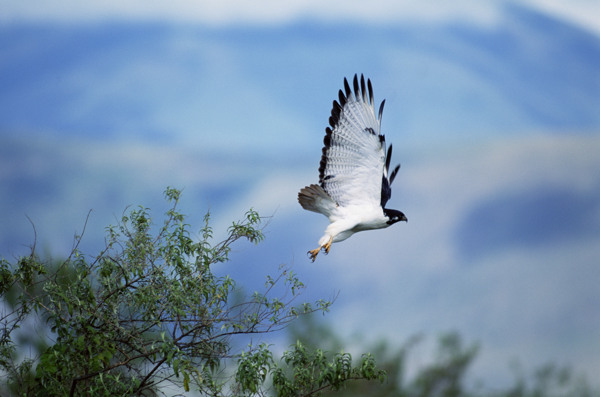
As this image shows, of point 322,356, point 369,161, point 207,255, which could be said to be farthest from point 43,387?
point 369,161

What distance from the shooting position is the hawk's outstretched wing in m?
5.81

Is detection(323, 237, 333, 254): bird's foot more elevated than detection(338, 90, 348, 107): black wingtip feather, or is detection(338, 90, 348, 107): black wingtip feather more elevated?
detection(338, 90, 348, 107): black wingtip feather

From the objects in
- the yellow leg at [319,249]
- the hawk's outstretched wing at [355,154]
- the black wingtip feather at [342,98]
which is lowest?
the yellow leg at [319,249]

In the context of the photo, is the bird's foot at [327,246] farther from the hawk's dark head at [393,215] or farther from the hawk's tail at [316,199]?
the hawk's dark head at [393,215]

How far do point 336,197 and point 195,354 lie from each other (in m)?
1.67

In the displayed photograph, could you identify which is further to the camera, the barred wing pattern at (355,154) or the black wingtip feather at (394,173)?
the black wingtip feather at (394,173)

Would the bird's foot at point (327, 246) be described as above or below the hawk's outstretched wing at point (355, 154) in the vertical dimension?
below

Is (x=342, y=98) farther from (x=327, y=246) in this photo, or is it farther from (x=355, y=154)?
(x=327, y=246)

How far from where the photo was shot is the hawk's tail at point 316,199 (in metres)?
5.74

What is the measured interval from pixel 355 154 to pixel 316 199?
488 mm

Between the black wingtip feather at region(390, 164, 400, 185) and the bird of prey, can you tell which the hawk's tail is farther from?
the black wingtip feather at region(390, 164, 400, 185)

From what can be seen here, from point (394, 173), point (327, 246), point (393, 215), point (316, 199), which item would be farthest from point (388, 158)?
point (327, 246)

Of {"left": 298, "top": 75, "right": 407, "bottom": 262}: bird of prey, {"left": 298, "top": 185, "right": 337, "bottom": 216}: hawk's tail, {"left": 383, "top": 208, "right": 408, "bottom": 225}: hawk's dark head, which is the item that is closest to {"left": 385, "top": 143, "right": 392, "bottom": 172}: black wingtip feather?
{"left": 298, "top": 75, "right": 407, "bottom": 262}: bird of prey

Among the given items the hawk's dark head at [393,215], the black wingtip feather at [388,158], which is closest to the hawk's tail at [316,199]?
the hawk's dark head at [393,215]
